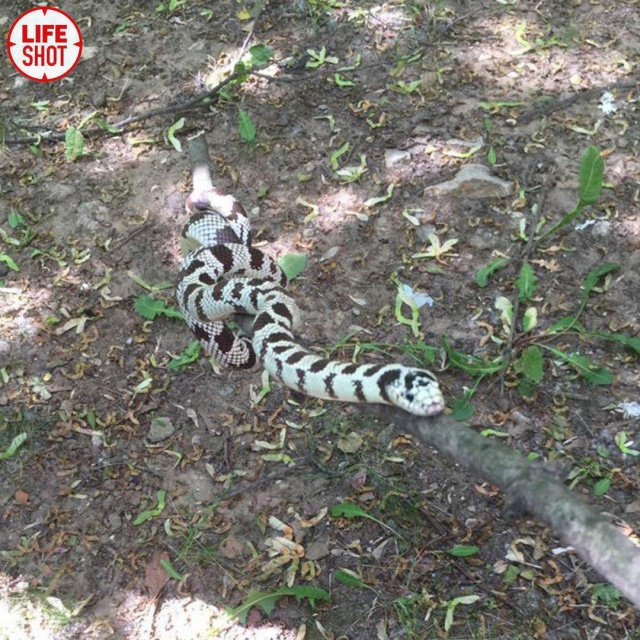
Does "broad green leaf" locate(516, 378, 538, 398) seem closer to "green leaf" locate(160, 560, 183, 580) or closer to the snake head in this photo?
the snake head

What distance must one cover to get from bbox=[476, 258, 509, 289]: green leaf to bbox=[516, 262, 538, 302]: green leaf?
0.33 metres

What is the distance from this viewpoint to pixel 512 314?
18.3ft

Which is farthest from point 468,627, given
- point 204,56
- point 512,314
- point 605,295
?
point 204,56

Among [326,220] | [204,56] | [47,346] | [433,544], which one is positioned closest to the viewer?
[433,544]

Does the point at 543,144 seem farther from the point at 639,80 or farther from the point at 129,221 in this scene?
the point at 129,221

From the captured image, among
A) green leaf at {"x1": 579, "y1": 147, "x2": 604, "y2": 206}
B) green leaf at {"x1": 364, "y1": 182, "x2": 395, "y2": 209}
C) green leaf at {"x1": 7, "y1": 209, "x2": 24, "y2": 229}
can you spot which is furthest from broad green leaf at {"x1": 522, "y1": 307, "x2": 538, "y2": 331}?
green leaf at {"x1": 7, "y1": 209, "x2": 24, "y2": 229}

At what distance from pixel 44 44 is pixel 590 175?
6.36 m

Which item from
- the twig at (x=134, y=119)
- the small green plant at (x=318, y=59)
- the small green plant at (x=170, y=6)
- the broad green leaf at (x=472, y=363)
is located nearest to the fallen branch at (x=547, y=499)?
the broad green leaf at (x=472, y=363)

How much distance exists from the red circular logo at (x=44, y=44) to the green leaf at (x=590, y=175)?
581cm

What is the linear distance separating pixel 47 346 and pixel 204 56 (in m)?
3.53

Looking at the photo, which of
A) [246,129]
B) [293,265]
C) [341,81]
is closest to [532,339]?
[293,265]

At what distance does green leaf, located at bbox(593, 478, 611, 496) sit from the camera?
4.68 metres

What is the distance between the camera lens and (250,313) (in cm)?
471

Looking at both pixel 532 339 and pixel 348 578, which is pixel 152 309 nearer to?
pixel 348 578
